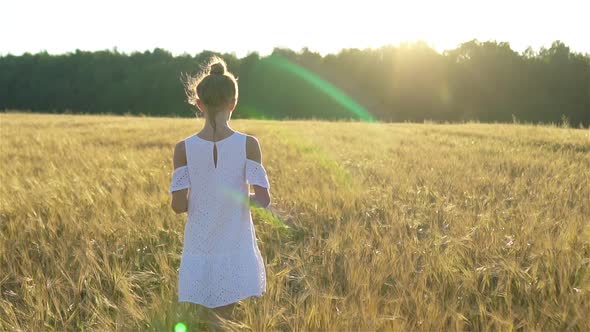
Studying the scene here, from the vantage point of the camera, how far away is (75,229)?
317 cm

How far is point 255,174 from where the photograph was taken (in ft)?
6.91

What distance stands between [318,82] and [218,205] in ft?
147

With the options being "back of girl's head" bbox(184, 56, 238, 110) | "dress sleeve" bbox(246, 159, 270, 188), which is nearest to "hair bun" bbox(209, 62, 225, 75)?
"back of girl's head" bbox(184, 56, 238, 110)

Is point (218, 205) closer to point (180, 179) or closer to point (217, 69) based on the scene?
point (180, 179)

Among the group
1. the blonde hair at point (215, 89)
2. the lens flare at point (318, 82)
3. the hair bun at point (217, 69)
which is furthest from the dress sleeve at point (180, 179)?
the lens flare at point (318, 82)

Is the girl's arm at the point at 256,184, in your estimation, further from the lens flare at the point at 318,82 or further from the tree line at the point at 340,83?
the lens flare at the point at 318,82

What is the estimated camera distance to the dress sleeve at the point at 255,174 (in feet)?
6.86

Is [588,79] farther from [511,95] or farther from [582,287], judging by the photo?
[582,287]

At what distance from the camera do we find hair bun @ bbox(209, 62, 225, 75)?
2.04m

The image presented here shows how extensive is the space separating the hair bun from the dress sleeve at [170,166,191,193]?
0.43 meters

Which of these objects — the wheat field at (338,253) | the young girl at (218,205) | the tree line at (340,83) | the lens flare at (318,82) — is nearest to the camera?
the wheat field at (338,253)

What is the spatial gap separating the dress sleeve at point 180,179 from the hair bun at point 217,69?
43 cm

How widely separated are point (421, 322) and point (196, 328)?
0.91m

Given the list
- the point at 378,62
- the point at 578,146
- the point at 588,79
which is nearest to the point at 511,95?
the point at 588,79
